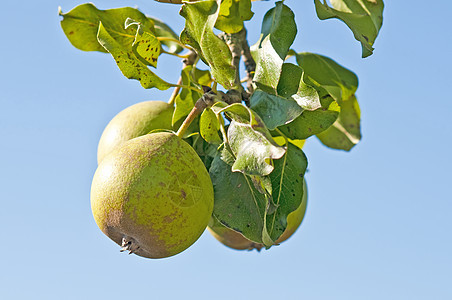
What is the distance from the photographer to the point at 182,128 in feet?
6.65

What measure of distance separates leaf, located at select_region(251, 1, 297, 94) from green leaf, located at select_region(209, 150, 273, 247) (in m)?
0.29

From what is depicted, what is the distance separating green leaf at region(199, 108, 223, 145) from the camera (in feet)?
6.47

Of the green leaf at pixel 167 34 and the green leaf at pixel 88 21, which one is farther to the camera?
the green leaf at pixel 167 34

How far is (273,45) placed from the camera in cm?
189

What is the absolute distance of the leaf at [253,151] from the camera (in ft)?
5.09

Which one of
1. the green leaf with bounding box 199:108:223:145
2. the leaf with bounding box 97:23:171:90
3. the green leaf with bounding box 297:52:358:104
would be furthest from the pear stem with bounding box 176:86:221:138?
the green leaf with bounding box 297:52:358:104

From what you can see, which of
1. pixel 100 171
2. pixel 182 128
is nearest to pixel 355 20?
pixel 182 128

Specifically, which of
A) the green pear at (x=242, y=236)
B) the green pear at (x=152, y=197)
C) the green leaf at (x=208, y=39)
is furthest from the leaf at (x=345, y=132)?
the green pear at (x=152, y=197)

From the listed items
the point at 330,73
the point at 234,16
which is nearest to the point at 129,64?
the point at 234,16

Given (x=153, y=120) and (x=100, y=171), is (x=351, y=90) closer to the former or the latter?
(x=153, y=120)

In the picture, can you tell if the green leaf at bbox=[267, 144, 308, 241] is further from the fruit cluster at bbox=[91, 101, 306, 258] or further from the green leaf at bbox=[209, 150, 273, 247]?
the fruit cluster at bbox=[91, 101, 306, 258]

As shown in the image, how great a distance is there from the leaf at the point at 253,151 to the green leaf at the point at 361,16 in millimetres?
517

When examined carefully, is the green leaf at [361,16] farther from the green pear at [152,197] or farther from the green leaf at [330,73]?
the green pear at [152,197]

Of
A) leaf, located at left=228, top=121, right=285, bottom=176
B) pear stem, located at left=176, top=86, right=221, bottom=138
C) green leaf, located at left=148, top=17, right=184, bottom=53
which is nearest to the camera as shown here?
leaf, located at left=228, top=121, right=285, bottom=176
